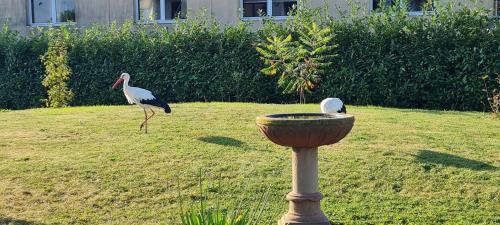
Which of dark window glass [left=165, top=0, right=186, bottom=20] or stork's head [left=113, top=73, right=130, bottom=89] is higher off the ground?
dark window glass [left=165, top=0, right=186, bottom=20]

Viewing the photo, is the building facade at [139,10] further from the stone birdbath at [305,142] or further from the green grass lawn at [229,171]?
the stone birdbath at [305,142]

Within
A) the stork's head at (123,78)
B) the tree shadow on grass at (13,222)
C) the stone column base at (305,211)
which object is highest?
the stork's head at (123,78)

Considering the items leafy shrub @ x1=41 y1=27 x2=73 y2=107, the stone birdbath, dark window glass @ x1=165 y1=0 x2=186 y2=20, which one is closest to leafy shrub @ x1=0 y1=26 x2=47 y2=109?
leafy shrub @ x1=41 y1=27 x2=73 y2=107

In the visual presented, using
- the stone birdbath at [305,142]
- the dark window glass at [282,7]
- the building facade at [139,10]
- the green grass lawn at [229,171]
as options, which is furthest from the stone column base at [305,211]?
the dark window glass at [282,7]

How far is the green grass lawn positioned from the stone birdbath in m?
0.58

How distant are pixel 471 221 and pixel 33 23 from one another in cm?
1775

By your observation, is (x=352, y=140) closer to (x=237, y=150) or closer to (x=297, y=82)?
(x=237, y=150)

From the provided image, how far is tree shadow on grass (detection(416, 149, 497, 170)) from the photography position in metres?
8.99

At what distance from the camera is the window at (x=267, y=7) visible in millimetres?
20359

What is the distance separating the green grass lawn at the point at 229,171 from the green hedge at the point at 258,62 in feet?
14.1

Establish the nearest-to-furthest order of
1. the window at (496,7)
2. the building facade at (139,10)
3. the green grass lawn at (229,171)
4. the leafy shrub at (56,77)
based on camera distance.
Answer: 1. the green grass lawn at (229,171)
2. the leafy shrub at (56,77)
3. the window at (496,7)
4. the building facade at (139,10)

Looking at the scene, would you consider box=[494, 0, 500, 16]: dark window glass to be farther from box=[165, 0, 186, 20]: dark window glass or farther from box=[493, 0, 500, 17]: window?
box=[165, 0, 186, 20]: dark window glass

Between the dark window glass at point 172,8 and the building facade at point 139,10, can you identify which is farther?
the dark window glass at point 172,8

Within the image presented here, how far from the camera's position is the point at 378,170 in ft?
29.3
